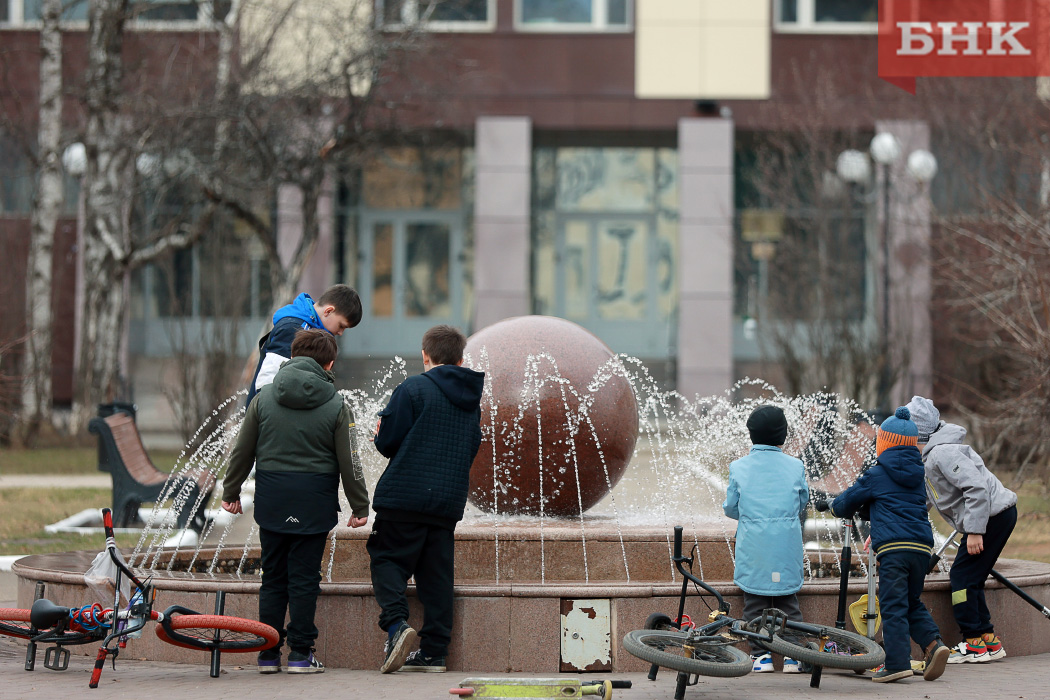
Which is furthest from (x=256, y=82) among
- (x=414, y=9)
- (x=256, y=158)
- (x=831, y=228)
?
(x=831, y=228)

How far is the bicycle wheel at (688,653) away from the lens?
19.2ft

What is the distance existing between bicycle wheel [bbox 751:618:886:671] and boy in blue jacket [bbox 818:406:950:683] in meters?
0.22

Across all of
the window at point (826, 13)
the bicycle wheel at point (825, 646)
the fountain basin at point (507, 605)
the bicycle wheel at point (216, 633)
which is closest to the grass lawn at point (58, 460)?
the fountain basin at point (507, 605)

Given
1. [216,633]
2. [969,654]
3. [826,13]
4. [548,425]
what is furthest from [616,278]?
[216,633]

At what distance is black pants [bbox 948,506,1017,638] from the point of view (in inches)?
285

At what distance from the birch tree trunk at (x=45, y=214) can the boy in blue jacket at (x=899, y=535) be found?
61.0 feet

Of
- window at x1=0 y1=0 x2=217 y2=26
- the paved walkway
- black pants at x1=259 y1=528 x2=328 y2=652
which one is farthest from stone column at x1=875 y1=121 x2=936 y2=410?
black pants at x1=259 y1=528 x2=328 y2=652

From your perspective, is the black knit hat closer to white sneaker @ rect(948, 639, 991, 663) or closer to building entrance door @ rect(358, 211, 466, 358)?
white sneaker @ rect(948, 639, 991, 663)

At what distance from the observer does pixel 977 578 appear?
7.25 metres

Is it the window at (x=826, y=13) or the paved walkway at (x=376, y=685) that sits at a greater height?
the window at (x=826, y=13)

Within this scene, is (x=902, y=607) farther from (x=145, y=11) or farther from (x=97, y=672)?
(x=145, y=11)

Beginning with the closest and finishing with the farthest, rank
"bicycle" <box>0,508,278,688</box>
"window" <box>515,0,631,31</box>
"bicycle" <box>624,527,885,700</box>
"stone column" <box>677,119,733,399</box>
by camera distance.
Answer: "bicycle" <box>624,527,885,700</box> < "bicycle" <box>0,508,278,688</box> < "stone column" <box>677,119,733,399</box> < "window" <box>515,0,631,31</box>

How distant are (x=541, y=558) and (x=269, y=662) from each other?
1.87m

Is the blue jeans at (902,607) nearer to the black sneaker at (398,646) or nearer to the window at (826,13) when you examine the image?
the black sneaker at (398,646)
